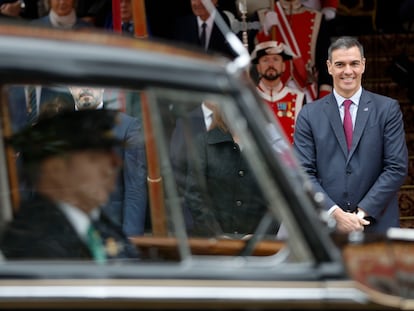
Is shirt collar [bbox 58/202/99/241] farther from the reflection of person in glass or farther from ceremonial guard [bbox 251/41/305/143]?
ceremonial guard [bbox 251/41/305/143]

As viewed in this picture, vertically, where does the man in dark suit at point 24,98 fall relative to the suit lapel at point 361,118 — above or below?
above

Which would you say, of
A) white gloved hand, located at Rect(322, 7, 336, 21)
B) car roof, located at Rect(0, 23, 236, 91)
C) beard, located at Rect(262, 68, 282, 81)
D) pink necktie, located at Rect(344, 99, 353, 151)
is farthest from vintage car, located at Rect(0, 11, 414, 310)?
white gloved hand, located at Rect(322, 7, 336, 21)

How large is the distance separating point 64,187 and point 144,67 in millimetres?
495

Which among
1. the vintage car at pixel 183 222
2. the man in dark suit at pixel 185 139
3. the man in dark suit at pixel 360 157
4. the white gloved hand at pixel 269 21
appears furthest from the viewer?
the white gloved hand at pixel 269 21

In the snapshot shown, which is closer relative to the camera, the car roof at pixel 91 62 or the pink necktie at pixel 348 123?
the car roof at pixel 91 62

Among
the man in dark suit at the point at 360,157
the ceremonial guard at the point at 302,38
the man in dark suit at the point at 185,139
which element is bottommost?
the ceremonial guard at the point at 302,38

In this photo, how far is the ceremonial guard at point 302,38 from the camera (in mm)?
11102

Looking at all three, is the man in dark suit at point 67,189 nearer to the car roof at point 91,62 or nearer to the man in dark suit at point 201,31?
the car roof at point 91,62

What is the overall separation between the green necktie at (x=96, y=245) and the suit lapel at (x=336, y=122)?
3.75 metres

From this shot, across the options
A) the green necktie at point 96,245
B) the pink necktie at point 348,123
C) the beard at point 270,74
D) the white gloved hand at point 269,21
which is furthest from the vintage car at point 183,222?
the white gloved hand at point 269,21

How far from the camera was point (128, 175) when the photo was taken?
4.86m

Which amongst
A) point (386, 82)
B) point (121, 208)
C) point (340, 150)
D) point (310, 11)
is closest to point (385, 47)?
point (386, 82)

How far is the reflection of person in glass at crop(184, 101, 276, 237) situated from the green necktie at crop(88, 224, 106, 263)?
0.99 ft

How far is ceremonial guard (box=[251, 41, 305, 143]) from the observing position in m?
10.3
